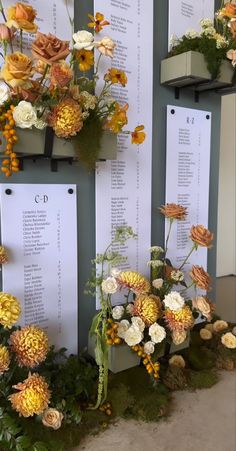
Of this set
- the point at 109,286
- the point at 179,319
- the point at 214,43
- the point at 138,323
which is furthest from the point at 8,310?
the point at 214,43

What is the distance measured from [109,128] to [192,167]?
1.74ft

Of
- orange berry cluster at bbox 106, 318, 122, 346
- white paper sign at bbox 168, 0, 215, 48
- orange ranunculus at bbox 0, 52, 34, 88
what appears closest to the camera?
orange ranunculus at bbox 0, 52, 34, 88

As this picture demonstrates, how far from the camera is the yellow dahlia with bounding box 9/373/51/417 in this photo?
0.81 meters

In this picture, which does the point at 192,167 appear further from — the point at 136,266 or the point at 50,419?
the point at 50,419

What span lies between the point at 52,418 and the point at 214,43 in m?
1.15

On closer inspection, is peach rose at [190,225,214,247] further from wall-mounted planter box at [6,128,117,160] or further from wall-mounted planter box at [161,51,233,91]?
wall-mounted planter box at [161,51,233,91]

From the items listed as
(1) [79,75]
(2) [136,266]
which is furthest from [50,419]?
(1) [79,75]

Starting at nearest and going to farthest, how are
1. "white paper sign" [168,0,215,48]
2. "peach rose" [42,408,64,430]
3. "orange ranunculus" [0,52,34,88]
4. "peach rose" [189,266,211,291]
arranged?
"orange ranunculus" [0,52,34,88] → "peach rose" [42,408,64,430] → "peach rose" [189,266,211,291] → "white paper sign" [168,0,215,48]

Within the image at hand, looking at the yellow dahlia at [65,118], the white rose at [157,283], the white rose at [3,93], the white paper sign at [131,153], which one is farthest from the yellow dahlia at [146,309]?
the white rose at [3,93]

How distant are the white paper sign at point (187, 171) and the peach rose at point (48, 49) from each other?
604mm

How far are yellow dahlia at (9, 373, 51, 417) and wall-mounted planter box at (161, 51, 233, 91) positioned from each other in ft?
3.16

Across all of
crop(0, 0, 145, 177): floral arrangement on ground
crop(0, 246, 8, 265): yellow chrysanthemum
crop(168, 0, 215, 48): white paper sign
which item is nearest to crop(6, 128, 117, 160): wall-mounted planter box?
crop(0, 0, 145, 177): floral arrangement on ground

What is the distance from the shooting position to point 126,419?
1.02 metres

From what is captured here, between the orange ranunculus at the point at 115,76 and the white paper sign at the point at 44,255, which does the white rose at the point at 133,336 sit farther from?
the orange ranunculus at the point at 115,76
